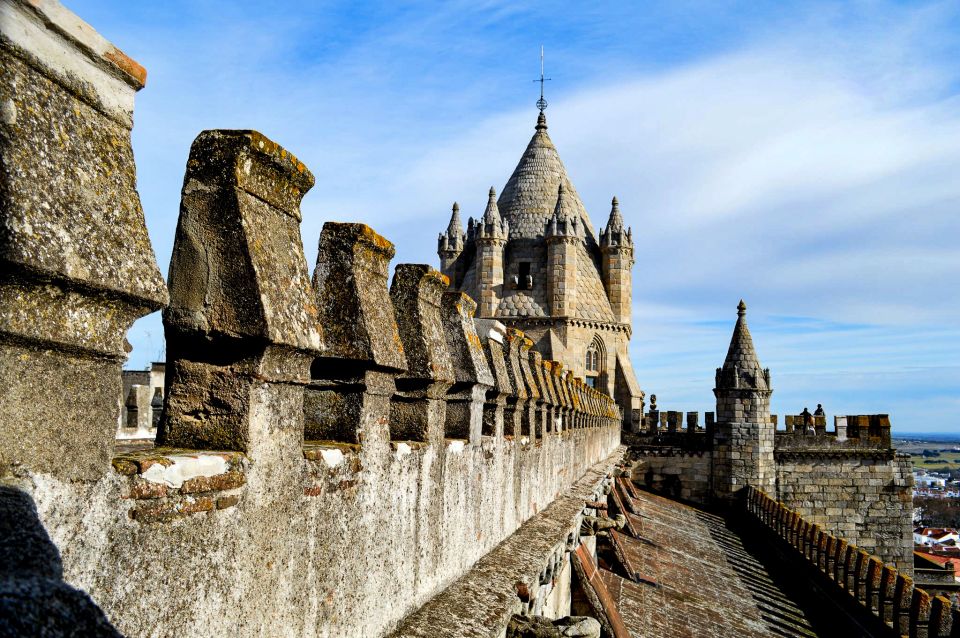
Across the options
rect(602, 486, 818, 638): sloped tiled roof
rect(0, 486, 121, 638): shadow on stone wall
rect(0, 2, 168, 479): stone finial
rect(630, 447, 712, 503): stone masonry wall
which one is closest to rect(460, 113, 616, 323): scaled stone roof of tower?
rect(630, 447, 712, 503): stone masonry wall

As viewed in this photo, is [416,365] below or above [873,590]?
above

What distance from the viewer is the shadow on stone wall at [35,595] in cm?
112

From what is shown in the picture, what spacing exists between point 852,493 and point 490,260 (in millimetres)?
16060

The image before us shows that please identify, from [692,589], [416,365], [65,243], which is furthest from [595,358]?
[65,243]

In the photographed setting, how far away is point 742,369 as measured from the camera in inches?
1072

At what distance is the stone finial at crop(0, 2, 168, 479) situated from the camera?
1.70 meters

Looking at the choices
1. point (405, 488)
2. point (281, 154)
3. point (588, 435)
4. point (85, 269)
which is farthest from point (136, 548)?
point (588, 435)

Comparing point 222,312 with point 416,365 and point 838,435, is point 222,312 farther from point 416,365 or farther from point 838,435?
point 838,435

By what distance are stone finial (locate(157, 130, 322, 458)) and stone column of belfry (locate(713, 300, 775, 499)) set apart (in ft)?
85.5

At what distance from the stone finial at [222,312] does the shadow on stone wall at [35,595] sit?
99 centimetres

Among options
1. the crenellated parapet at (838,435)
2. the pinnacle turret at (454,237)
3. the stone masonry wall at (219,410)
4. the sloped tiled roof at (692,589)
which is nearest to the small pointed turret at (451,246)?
the pinnacle turret at (454,237)

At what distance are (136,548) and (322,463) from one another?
0.98 metres

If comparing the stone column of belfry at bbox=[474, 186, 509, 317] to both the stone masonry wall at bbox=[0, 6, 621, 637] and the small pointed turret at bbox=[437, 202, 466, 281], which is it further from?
the stone masonry wall at bbox=[0, 6, 621, 637]

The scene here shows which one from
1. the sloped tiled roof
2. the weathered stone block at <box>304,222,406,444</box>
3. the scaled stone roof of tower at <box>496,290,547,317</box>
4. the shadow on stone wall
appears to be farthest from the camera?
the scaled stone roof of tower at <box>496,290,547,317</box>
